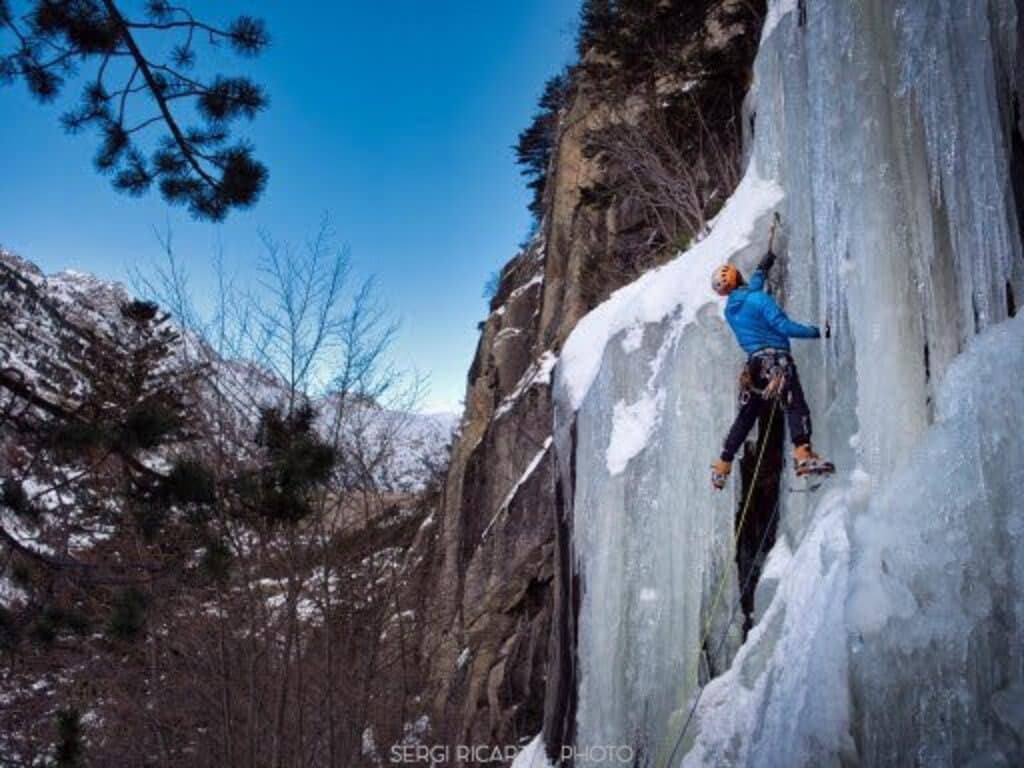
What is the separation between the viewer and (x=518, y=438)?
12.6 meters

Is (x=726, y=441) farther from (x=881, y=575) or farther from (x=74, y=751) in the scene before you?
(x=74, y=751)

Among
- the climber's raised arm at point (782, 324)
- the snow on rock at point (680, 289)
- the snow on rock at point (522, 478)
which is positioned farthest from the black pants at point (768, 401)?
the snow on rock at point (522, 478)

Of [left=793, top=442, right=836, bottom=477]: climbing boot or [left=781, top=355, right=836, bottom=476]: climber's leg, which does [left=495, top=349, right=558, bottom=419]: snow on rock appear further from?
[left=793, top=442, right=836, bottom=477]: climbing boot

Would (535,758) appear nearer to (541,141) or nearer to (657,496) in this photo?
(657,496)

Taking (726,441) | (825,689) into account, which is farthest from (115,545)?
(825,689)

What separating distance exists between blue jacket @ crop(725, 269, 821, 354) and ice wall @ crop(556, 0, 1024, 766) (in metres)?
0.23

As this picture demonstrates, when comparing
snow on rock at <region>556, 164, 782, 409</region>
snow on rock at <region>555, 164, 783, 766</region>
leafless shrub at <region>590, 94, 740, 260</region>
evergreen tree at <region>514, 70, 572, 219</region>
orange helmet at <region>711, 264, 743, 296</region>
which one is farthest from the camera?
evergreen tree at <region>514, 70, 572, 219</region>

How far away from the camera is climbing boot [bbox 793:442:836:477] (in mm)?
3723

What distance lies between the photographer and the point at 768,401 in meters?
4.25

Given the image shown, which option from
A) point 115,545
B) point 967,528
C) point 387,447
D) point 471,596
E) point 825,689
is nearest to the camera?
point 967,528

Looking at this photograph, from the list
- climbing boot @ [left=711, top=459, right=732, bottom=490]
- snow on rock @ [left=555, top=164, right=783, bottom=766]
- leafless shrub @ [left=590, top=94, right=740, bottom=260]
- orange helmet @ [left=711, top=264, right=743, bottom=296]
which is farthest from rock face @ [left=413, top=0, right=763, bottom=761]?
orange helmet @ [left=711, top=264, right=743, bottom=296]

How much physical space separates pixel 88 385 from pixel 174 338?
4.68 metres

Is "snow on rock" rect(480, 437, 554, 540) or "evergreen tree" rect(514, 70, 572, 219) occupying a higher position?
"evergreen tree" rect(514, 70, 572, 219)

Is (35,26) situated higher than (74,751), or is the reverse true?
(35,26)
